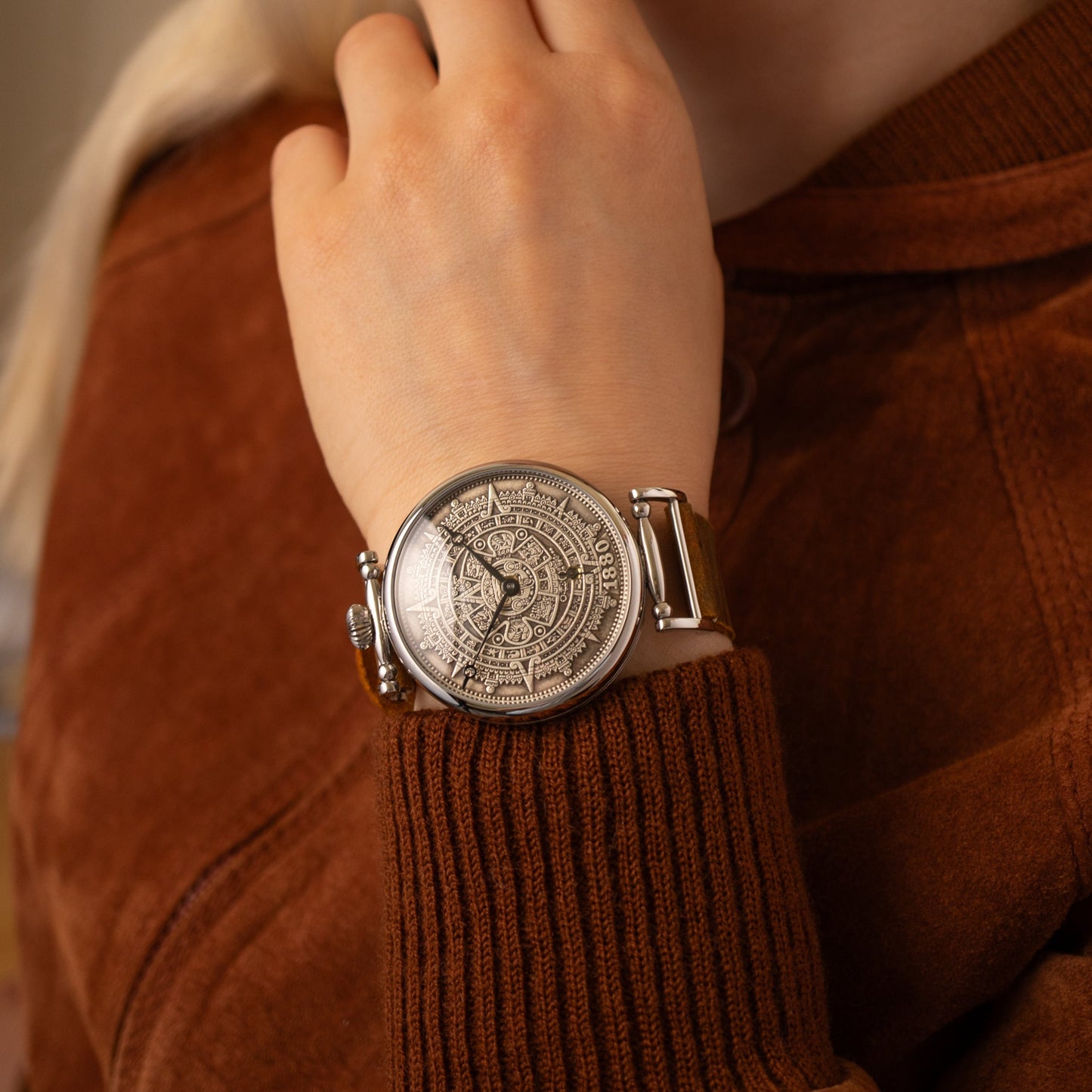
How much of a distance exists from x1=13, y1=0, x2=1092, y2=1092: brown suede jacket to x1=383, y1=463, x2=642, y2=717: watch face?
4 centimetres

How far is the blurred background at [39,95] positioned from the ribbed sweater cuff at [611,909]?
128cm

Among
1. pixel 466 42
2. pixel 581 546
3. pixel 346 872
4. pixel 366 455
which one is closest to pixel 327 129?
pixel 466 42

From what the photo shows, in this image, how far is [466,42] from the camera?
626 mm

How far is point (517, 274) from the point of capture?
1.91 ft

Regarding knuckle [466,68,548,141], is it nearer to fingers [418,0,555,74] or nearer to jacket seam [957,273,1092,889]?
fingers [418,0,555,74]

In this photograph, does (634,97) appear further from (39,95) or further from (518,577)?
(39,95)

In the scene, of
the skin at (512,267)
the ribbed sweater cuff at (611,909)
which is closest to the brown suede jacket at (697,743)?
the ribbed sweater cuff at (611,909)

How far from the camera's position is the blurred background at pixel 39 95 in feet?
5.16

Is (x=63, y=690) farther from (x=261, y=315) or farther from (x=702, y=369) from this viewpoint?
(x=702, y=369)

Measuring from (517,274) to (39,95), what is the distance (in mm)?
1467

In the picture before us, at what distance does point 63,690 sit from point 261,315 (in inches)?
17.0

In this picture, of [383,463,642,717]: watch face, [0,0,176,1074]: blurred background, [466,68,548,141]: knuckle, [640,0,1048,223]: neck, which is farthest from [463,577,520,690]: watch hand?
[0,0,176,1074]: blurred background

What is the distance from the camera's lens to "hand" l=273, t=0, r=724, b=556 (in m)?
0.57

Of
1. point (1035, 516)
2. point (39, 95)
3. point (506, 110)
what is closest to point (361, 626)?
point (506, 110)
